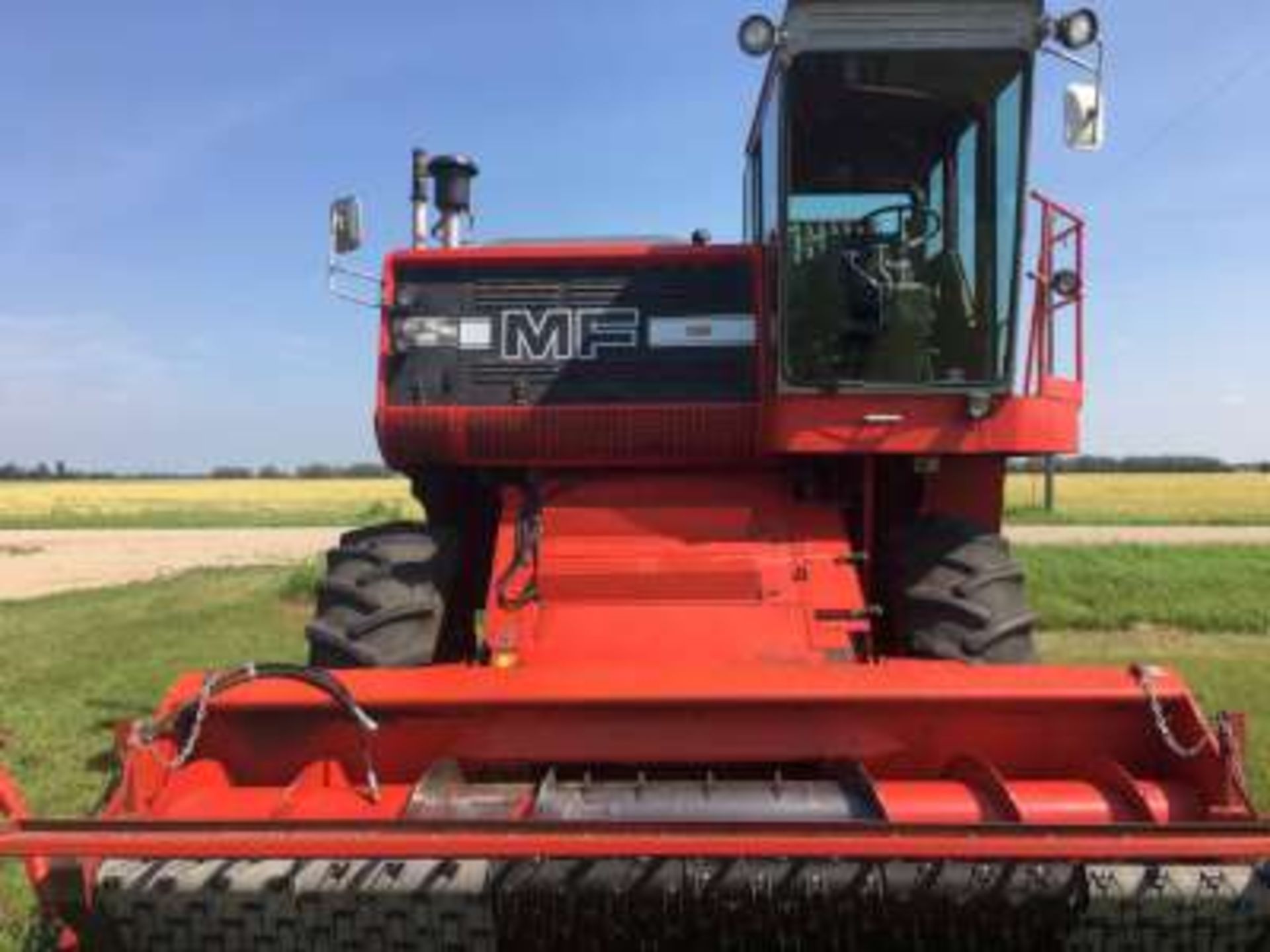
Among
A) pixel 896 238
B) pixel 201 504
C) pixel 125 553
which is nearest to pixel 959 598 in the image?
pixel 896 238

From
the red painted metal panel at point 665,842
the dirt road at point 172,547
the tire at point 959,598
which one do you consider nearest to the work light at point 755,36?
the tire at point 959,598

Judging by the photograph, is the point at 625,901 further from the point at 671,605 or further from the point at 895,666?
the point at 671,605

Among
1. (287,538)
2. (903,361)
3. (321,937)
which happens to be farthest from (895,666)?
(287,538)

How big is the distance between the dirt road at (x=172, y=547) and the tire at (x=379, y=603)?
60.9 feet

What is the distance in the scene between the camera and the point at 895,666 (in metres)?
4.06

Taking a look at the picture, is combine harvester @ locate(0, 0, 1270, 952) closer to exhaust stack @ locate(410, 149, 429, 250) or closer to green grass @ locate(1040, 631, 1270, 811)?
exhaust stack @ locate(410, 149, 429, 250)

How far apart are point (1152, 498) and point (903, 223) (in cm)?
6456

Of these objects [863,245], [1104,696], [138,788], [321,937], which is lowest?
[321,937]

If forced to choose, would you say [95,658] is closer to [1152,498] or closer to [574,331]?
[574,331]

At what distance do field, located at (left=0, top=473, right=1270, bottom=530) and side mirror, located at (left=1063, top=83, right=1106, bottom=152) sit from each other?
32.2m

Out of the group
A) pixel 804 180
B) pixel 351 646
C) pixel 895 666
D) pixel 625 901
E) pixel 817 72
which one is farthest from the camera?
pixel 804 180

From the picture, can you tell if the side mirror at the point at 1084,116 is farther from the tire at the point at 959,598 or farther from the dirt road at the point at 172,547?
the dirt road at the point at 172,547

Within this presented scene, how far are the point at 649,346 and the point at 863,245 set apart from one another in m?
1.01

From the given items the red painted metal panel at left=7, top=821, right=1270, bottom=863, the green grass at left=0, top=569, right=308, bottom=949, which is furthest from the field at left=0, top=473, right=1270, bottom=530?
the red painted metal panel at left=7, top=821, right=1270, bottom=863
